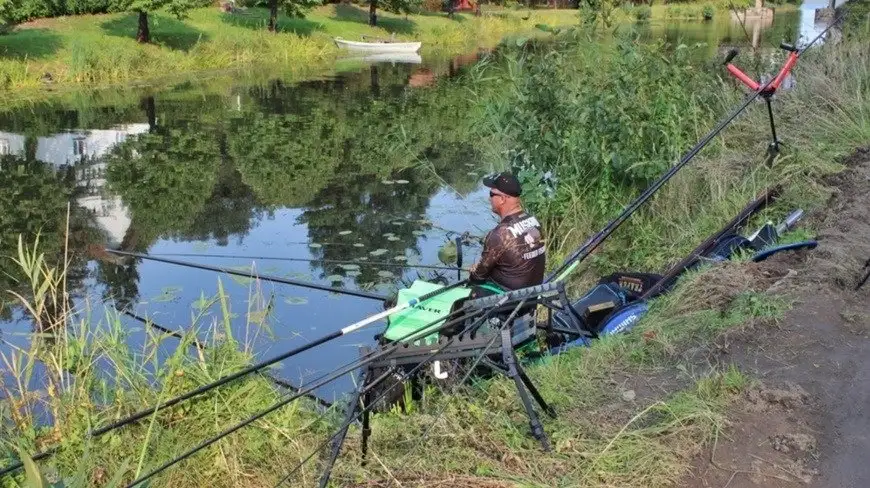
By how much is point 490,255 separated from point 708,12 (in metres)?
47.9

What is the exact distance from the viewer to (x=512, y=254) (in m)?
5.41

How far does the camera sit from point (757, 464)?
3.51 metres

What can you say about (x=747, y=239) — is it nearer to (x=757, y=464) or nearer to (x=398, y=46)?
(x=757, y=464)

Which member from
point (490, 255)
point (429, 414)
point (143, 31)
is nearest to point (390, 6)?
point (143, 31)

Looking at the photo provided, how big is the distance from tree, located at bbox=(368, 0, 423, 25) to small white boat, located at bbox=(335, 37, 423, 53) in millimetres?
5761

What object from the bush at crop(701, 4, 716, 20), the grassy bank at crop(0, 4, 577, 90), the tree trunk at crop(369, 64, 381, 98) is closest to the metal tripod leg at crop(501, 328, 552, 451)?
the tree trunk at crop(369, 64, 381, 98)

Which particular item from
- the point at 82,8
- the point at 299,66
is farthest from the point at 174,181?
the point at 82,8

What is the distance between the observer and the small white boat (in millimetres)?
33000

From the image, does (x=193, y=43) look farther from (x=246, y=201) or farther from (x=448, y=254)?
(x=448, y=254)

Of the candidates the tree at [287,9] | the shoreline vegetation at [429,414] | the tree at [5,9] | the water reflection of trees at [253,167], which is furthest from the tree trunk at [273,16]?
the shoreline vegetation at [429,414]

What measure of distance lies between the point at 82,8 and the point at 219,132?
1690cm

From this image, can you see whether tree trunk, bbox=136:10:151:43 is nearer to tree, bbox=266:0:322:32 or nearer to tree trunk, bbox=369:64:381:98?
tree, bbox=266:0:322:32

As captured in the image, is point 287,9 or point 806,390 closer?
point 806,390

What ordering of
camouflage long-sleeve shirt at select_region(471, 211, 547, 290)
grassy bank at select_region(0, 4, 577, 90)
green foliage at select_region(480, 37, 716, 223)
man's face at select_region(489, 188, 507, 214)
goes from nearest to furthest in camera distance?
1. camouflage long-sleeve shirt at select_region(471, 211, 547, 290)
2. man's face at select_region(489, 188, 507, 214)
3. green foliage at select_region(480, 37, 716, 223)
4. grassy bank at select_region(0, 4, 577, 90)
